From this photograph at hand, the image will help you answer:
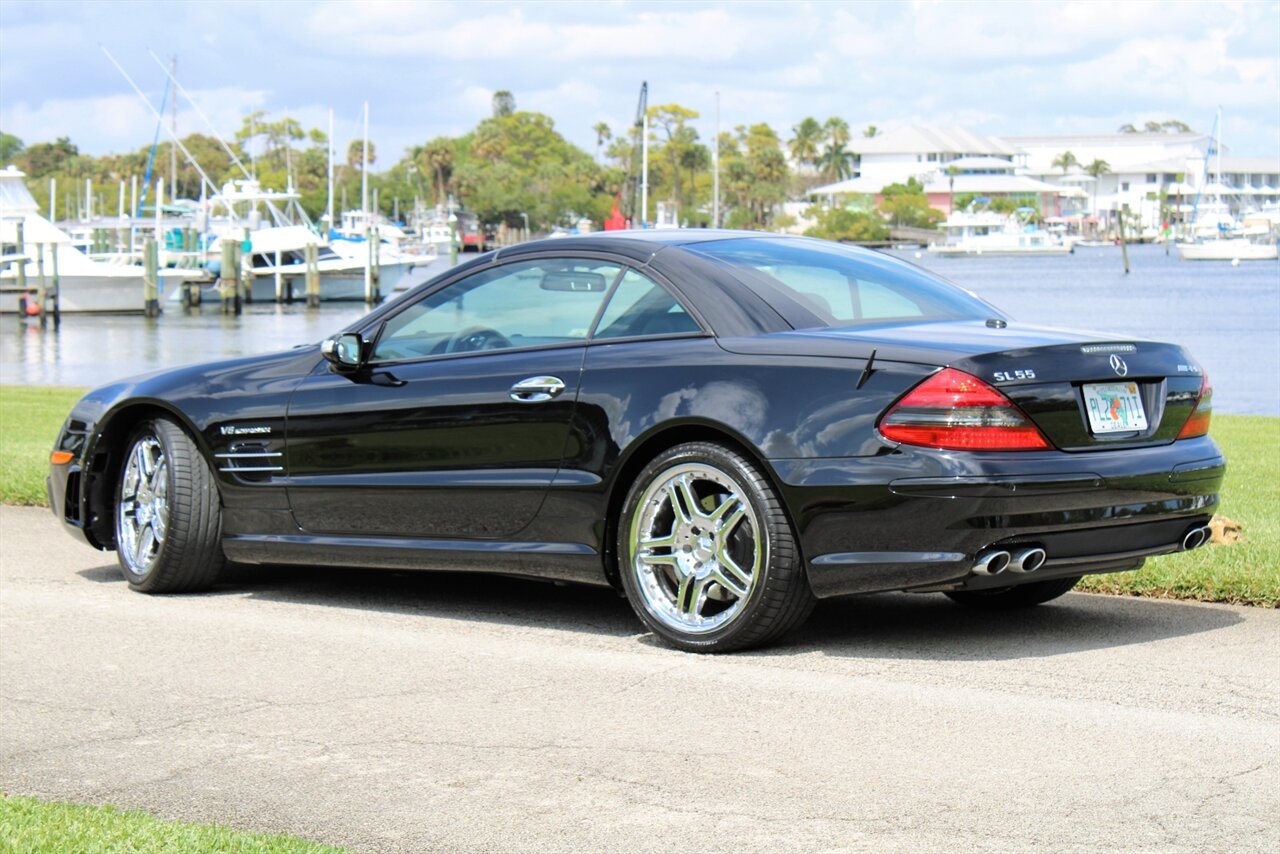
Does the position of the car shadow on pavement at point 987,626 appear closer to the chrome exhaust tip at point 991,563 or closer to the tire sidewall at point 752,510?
the tire sidewall at point 752,510

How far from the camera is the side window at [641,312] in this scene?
21.2 feet

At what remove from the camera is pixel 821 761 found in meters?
4.79

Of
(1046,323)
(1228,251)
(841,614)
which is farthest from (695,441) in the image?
(1228,251)

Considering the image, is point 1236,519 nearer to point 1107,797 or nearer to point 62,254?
point 1107,797

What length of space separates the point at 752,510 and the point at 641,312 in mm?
973

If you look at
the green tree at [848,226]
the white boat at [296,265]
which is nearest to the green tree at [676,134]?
the green tree at [848,226]

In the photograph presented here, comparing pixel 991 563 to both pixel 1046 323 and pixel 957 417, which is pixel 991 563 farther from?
pixel 1046 323

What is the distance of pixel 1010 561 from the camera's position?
571 centimetres

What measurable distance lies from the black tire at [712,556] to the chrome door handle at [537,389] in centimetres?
50

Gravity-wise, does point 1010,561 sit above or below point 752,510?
below

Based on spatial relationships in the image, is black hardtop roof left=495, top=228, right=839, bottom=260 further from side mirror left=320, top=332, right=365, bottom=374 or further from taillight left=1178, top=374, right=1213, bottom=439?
taillight left=1178, top=374, right=1213, bottom=439

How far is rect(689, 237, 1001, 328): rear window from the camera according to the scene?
646cm

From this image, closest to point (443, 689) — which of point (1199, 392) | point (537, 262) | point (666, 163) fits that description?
point (537, 262)

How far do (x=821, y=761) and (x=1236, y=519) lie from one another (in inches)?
196
